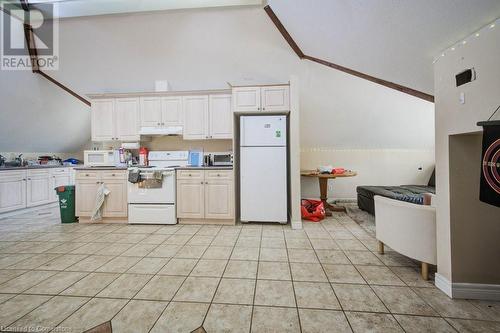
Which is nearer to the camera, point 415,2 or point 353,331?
point 353,331

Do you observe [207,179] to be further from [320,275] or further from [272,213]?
[320,275]

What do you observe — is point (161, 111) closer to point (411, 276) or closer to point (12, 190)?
point (12, 190)

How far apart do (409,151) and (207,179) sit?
460 centimetres

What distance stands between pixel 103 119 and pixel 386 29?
445cm

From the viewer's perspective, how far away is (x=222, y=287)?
69.3 inches

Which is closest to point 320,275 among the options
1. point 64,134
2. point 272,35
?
point 272,35

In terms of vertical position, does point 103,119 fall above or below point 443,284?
above

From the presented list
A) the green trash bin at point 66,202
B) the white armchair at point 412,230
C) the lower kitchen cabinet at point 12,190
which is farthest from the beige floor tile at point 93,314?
the lower kitchen cabinet at point 12,190

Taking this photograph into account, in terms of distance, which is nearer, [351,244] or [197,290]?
[197,290]

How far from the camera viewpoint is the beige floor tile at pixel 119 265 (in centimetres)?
205

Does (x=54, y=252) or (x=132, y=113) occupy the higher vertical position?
(x=132, y=113)

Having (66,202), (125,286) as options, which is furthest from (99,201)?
(125,286)

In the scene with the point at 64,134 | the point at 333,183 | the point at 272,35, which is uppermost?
the point at 272,35

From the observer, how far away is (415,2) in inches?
62.7
